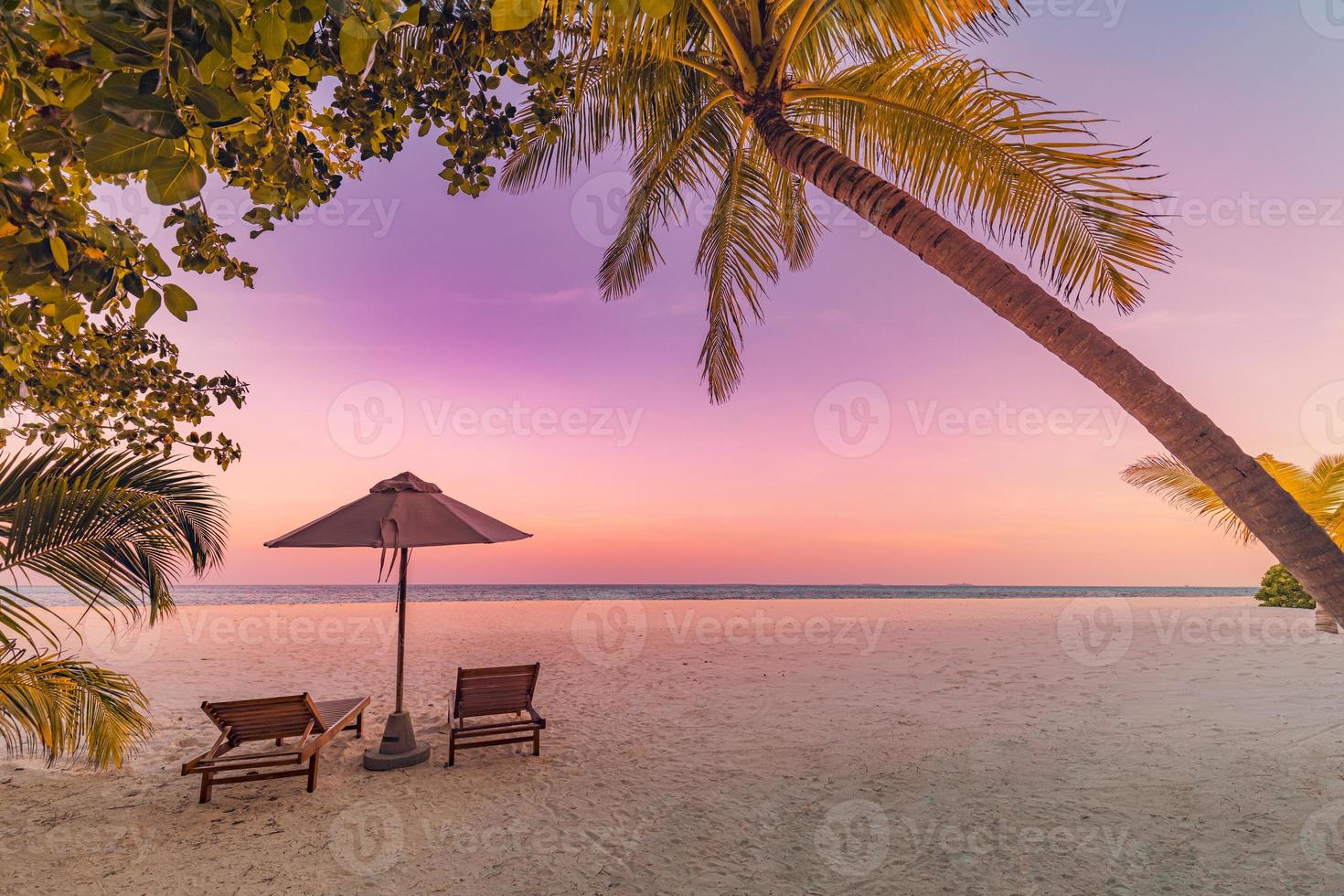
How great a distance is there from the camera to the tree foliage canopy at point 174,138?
105cm

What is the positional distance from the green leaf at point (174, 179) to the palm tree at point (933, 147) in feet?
2.02

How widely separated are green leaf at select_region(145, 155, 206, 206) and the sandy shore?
359 centimetres

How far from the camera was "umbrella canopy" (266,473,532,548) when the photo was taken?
16.4 feet

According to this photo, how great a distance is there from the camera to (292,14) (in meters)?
1.29

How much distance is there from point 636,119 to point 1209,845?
740 centimetres

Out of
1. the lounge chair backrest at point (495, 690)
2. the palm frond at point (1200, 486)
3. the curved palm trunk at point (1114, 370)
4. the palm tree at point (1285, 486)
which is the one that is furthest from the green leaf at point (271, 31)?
the palm tree at point (1285, 486)

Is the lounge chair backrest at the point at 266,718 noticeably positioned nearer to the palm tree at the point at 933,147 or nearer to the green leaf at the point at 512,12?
the palm tree at the point at 933,147

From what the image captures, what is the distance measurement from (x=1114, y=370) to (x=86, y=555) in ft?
19.5

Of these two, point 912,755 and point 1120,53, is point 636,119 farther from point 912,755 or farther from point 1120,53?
point 912,755

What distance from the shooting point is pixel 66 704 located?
3.93m

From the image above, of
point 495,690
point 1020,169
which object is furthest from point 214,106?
point 495,690

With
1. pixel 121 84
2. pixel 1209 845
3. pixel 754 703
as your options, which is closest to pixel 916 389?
pixel 754 703

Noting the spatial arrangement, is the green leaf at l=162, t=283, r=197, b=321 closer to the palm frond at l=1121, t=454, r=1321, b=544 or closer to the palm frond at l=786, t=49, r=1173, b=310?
the palm frond at l=786, t=49, r=1173, b=310

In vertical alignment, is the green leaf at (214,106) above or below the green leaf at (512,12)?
below
